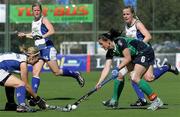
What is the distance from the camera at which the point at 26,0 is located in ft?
106

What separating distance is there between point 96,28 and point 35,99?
2190cm

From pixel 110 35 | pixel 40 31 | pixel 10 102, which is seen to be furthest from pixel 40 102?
pixel 40 31

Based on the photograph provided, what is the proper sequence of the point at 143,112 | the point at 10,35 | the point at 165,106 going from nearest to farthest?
the point at 143,112 < the point at 165,106 < the point at 10,35

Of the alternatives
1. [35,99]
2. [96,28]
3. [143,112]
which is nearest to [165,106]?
[143,112]

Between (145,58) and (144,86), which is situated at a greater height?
(145,58)

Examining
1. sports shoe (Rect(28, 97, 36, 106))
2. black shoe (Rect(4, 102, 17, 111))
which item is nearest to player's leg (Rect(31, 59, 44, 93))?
sports shoe (Rect(28, 97, 36, 106))

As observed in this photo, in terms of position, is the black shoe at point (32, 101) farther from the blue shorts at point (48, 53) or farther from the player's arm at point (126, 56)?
the player's arm at point (126, 56)

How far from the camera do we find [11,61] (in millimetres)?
10430

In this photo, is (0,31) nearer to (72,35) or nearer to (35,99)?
(72,35)

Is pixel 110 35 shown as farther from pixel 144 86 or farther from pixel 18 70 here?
pixel 18 70

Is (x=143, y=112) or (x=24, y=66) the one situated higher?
(x=24, y=66)

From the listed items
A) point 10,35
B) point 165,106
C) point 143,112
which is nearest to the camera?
point 143,112

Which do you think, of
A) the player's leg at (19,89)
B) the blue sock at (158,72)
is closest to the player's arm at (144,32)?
the blue sock at (158,72)

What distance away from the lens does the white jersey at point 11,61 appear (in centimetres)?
1038
